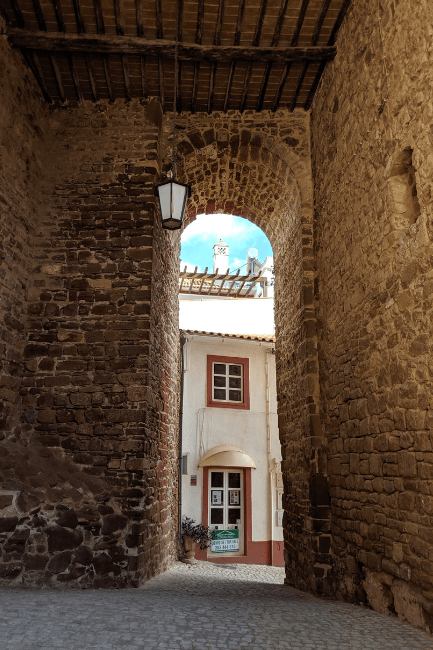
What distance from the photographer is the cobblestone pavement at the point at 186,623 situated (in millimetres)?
2980

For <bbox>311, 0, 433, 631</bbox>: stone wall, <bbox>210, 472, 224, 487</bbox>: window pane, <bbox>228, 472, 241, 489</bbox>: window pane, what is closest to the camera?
<bbox>311, 0, 433, 631</bbox>: stone wall

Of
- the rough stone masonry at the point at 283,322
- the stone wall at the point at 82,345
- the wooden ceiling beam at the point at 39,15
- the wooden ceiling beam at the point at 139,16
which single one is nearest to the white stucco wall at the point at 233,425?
the rough stone masonry at the point at 283,322

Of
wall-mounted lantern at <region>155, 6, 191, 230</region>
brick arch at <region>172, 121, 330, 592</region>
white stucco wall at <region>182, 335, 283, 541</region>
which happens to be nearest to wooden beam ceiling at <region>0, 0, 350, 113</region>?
wall-mounted lantern at <region>155, 6, 191, 230</region>

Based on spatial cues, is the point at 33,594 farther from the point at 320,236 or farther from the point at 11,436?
the point at 320,236

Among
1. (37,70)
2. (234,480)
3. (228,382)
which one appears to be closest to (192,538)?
(234,480)

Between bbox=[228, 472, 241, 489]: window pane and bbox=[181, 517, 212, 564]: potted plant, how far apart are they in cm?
122

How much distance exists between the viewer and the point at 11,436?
17.3 ft

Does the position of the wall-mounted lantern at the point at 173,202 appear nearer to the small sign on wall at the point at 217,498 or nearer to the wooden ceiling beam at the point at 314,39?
the wooden ceiling beam at the point at 314,39

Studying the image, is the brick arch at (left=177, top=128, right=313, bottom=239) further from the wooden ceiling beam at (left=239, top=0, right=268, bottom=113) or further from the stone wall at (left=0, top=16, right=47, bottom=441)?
the stone wall at (left=0, top=16, right=47, bottom=441)

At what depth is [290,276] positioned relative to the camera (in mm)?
6988

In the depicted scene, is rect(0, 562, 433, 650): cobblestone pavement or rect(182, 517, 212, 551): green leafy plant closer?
Result: rect(0, 562, 433, 650): cobblestone pavement

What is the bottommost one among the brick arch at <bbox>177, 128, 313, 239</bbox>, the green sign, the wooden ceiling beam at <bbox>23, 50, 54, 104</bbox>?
the green sign

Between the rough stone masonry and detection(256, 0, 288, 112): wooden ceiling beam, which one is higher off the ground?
detection(256, 0, 288, 112): wooden ceiling beam

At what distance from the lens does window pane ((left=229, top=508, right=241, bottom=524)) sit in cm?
1155
